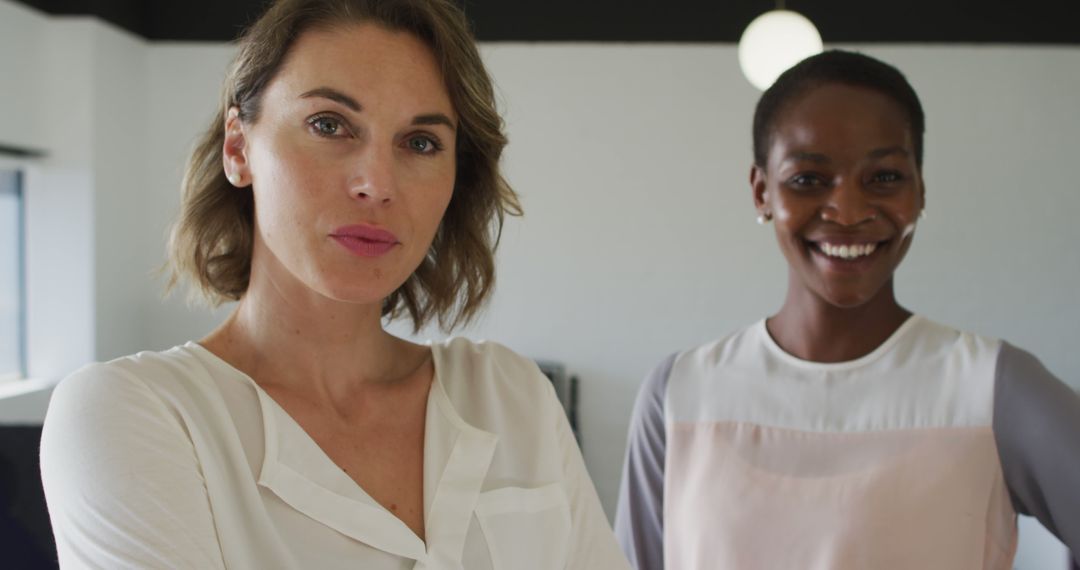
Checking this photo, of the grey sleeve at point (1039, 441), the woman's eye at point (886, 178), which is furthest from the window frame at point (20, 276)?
the grey sleeve at point (1039, 441)

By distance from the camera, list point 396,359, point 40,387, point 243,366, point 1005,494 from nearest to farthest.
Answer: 1. point 243,366
2. point 396,359
3. point 1005,494
4. point 40,387

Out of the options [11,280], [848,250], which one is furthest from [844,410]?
[11,280]

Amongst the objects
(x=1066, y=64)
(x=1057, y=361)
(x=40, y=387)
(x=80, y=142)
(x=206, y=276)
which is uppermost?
(x=1066, y=64)

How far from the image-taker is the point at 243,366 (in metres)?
1.12

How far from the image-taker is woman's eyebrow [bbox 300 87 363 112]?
3.49 ft

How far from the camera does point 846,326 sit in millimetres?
1519

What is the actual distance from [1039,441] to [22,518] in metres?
1.60

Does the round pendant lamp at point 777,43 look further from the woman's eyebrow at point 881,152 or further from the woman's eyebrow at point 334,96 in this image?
the woman's eyebrow at point 334,96

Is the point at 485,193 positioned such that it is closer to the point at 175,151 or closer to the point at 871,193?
the point at 871,193

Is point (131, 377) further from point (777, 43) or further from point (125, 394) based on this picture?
point (777, 43)

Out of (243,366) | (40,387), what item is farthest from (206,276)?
(40,387)

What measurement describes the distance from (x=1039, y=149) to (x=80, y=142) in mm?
5599

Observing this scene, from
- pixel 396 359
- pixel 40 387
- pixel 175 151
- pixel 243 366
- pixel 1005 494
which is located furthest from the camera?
pixel 175 151

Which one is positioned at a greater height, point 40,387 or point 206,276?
point 206,276
